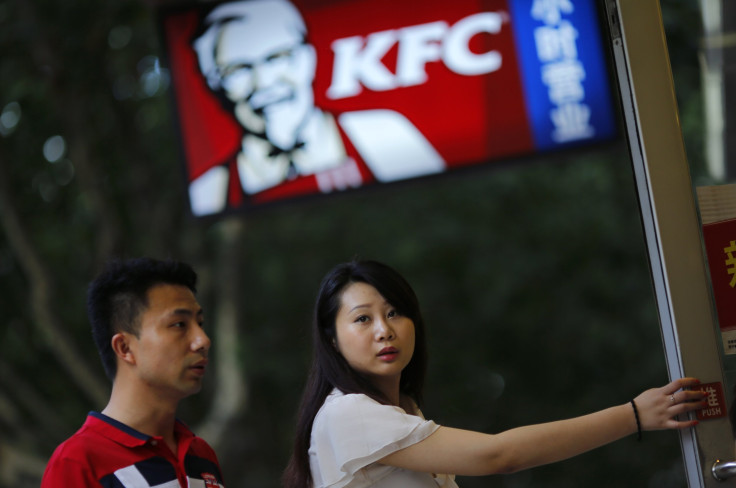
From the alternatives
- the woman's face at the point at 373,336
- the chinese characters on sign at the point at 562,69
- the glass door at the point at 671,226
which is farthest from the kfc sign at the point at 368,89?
the woman's face at the point at 373,336

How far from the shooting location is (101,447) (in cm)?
234

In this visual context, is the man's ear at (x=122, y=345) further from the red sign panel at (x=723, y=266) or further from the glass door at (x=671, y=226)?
the red sign panel at (x=723, y=266)

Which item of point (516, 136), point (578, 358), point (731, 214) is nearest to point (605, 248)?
point (578, 358)

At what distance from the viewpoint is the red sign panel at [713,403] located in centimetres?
210

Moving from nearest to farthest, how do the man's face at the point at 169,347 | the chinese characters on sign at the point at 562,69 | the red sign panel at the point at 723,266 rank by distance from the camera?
the red sign panel at the point at 723,266 → the man's face at the point at 169,347 → the chinese characters on sign at the point at 562,69

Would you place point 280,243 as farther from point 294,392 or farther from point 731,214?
point 731,214

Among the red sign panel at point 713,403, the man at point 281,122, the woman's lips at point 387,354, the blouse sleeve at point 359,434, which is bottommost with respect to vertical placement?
the red sign panel at point 713,403

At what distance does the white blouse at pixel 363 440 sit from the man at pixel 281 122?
6.38ft

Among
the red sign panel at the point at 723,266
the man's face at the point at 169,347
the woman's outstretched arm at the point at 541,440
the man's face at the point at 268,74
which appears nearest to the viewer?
the woman's outstretched arm at the point at 541,440

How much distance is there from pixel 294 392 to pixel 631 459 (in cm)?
307

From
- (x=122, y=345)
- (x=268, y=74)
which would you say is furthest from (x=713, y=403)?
(x=268, y=74)

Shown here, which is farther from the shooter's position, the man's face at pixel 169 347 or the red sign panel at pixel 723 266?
the man's face at pixel 169 347

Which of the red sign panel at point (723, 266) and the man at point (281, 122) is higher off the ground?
→ the man at point (281, 122)

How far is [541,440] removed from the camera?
2035 millimetres
